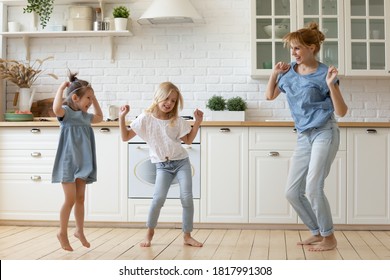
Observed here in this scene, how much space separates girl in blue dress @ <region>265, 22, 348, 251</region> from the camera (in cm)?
390

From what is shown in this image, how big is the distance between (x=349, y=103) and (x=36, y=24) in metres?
2.73

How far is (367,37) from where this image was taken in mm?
5312

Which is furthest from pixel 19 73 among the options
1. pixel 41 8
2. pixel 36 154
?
pixel 36 154

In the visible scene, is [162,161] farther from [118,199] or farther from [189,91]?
[189,91]

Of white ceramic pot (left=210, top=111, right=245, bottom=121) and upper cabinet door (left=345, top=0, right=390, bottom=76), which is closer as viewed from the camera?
upper cabinet door (left=345, top=0, right=390, bottom=76)

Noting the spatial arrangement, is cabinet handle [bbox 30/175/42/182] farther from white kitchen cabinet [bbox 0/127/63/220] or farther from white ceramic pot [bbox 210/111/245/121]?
white ceramic pot [bbox 210/111/245/121]

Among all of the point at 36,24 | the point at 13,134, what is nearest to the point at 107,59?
the point at 36,24

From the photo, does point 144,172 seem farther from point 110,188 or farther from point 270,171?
point 270,171

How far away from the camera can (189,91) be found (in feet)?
18.5

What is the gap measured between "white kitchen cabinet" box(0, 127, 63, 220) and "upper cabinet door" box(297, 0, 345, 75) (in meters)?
2.16

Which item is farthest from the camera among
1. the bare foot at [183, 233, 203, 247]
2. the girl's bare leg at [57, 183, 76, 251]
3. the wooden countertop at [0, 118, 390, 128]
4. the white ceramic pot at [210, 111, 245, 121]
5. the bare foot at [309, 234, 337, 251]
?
the white ceramic pot at [210, 111, 245, 121]

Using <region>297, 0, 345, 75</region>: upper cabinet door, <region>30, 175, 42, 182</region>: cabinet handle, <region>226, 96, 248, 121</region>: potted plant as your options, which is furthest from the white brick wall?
<region>30, 175, 42, 182</region>: cabinet handle

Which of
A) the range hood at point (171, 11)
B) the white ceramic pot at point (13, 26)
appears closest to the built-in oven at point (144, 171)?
the range hood at point (171, 11)

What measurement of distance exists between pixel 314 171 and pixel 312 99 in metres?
0.43
